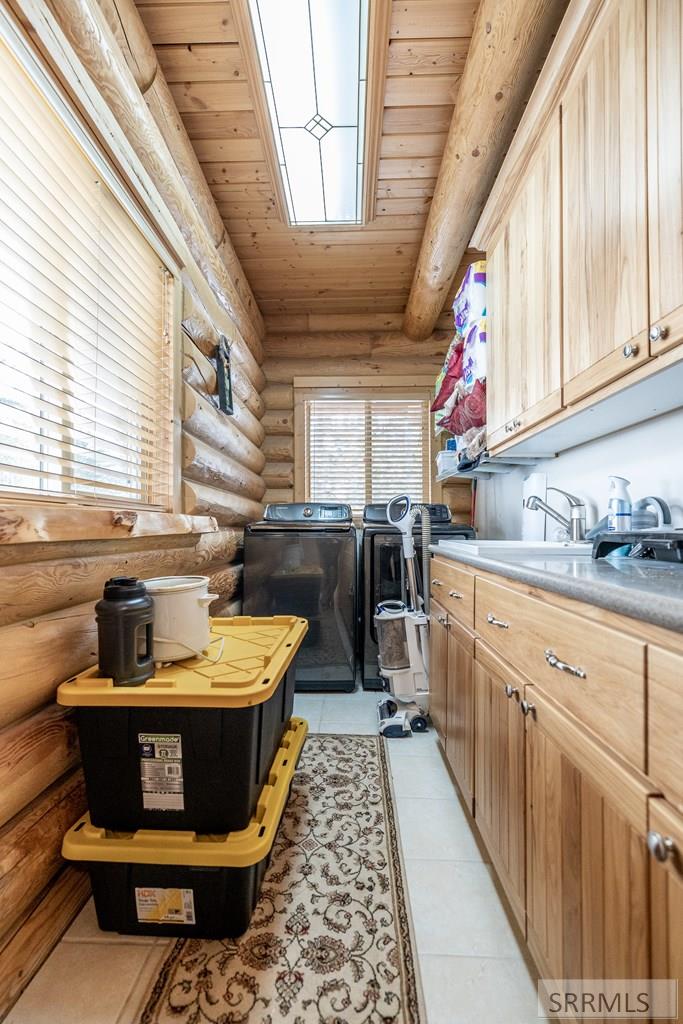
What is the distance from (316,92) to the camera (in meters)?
1.80

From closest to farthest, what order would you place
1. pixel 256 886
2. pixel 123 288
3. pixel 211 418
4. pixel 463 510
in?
pixel 256 886
pixel 123 288
pixel 211 418
pixel 463 510

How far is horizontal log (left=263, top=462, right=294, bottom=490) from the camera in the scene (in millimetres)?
3795

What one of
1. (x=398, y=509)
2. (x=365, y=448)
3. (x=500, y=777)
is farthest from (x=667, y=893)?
(x=365, y=448)

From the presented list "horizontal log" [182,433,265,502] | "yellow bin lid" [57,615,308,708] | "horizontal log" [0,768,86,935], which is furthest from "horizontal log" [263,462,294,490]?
"horizontal log" [0,768,86,935]

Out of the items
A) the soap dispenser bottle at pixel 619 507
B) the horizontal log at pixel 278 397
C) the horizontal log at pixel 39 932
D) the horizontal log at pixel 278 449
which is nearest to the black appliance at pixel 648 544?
the soap dispenser bottle at pixel 619 507

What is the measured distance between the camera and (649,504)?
1418 millimetres

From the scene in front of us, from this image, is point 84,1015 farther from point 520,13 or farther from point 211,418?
point 520,13

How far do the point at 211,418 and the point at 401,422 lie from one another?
6.16 feet

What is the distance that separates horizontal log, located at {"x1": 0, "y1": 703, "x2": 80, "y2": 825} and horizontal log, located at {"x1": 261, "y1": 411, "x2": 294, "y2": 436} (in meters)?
2.87

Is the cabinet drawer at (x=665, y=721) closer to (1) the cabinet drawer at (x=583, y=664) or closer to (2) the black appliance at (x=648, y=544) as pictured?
(1) the cabinet drawer at (x=583, y=664)

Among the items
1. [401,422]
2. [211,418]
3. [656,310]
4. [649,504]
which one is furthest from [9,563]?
[401,422]

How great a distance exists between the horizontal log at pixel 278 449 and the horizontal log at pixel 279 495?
0.25m

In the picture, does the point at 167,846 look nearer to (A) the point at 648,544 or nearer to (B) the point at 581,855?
(B) the point at 581,855

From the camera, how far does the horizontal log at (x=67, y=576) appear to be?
105 centimetres
